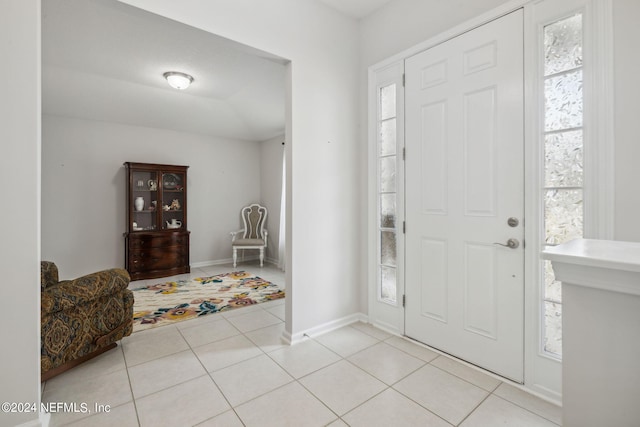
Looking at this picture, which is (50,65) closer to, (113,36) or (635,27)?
(113,36)

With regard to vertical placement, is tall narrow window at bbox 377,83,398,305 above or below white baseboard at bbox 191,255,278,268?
above

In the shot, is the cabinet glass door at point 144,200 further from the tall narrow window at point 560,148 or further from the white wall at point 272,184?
the tall narrow window at point 560,148

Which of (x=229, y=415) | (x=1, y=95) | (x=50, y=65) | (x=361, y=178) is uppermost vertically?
(x=50, y=65)

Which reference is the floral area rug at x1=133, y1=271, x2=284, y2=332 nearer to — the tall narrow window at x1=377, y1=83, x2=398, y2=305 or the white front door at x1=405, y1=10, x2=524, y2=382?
the tall narrow window at x1=377, y1=83, x2=398, y2=305

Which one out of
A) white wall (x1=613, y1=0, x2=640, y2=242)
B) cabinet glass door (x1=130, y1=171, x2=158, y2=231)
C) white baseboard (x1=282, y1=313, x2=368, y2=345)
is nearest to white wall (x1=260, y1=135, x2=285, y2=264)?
cabinet glass door (x1=130, y1=171, x2=158, y2=231)

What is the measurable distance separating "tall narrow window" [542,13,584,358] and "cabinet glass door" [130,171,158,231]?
5.35 m

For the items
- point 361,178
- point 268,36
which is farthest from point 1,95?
point 361,178

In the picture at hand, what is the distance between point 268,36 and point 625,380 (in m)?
2.75

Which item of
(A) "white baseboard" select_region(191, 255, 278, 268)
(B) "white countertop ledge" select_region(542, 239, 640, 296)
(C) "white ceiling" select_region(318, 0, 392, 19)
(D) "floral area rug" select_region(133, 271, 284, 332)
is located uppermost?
(C) "white ceiling" select_region(318, 0, 392, 19)

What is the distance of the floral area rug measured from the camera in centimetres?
316

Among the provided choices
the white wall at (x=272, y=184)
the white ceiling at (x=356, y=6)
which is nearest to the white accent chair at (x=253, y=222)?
the white wall at (x=272, y=184)

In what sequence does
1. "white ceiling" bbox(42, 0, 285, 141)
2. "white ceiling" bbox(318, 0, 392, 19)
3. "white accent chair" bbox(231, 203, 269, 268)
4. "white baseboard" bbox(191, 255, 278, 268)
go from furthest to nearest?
"white accent chair" bbox(231, 203, 269, 268)
"white baseboard" bbox(191, 255, 278, 268)
"white ceiling" bbox(318, 0, 392, 19)
"white ceiling" bbox(42, 0, 285, 141)

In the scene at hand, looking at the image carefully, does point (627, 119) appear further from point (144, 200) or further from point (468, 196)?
point (144, 200)

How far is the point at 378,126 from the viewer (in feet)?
9.20
